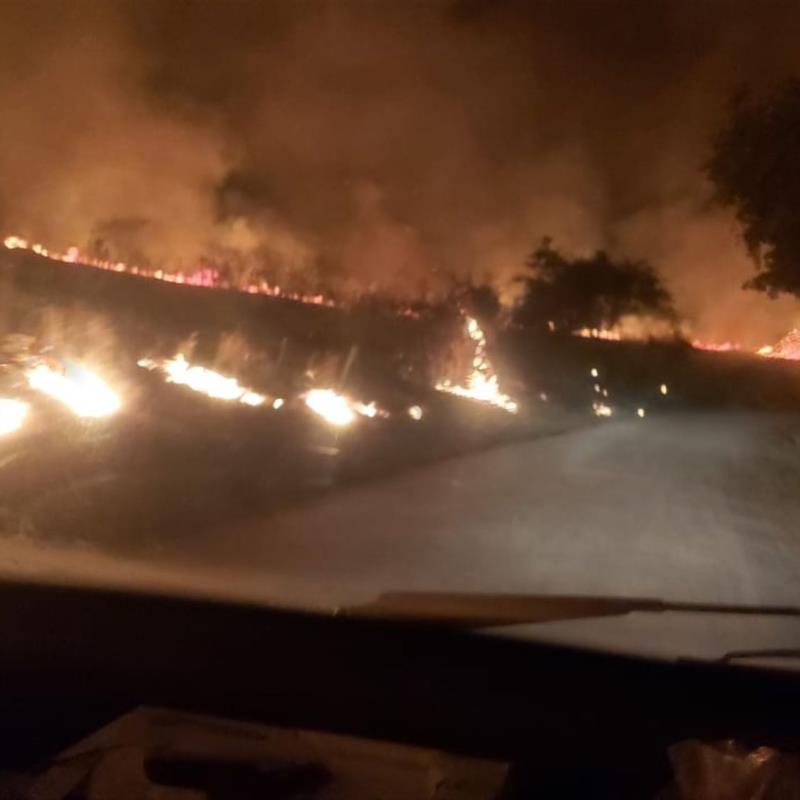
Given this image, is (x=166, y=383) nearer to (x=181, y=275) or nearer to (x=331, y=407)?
(x=331, y=407)

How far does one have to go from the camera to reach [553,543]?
326 inches

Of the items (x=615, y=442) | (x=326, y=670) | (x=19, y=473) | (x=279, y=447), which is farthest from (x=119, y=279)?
(x=326, y=670)

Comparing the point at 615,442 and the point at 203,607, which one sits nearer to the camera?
the point at 203,607

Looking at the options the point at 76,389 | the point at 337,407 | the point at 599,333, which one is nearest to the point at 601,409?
the point at 337,407

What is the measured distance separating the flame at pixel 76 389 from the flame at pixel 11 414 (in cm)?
31

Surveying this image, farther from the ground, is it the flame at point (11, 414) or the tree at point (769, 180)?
the tree at point (769, 180)

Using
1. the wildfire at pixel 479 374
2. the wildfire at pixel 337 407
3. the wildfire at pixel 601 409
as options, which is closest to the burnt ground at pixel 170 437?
the wildfire at pixel 337 407

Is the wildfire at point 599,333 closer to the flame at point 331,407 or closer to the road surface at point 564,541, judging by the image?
the flame at point 331,407

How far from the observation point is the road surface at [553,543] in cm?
626

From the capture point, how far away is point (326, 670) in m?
5.27

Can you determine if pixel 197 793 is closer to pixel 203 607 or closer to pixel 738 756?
pixel 738 756

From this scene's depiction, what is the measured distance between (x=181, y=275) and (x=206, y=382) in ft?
75.0

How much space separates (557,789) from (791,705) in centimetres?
102

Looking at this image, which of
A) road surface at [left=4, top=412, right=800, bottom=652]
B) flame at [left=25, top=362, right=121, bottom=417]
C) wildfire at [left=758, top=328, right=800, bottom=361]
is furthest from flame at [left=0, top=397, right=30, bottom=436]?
wildfire at [left=758, top=328, right=800, bottom=361]
